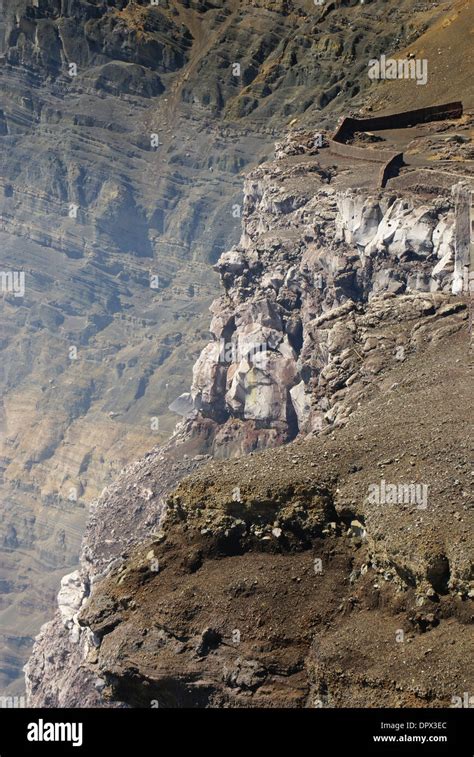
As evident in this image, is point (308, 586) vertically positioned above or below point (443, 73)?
below

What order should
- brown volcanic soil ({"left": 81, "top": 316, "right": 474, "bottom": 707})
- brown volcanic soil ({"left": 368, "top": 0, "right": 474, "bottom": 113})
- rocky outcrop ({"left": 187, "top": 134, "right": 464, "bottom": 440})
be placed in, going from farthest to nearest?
brown volcanic soil ({"left": 368, "top": 0, "right": 474, "bottom": 113})
rocky outcrop ({"left": 187, "top": 134, "right": 464, "bottom": 440})
brown volcanic soil ({"left": 81, "top": 316, "right": 474, "bottom": 707})

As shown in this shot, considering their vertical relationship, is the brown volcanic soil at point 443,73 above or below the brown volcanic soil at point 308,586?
above

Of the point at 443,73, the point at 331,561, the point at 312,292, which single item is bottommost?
the point at 331,561

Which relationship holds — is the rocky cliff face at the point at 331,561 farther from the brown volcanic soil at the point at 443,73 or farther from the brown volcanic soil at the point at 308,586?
the brown volcanic soil at the point at 443,73

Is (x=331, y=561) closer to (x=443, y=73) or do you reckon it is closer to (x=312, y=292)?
(x=312, y=292)

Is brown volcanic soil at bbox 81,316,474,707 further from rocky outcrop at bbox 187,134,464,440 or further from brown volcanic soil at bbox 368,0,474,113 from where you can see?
brown volcanic soil at bbox 368,0,474,113

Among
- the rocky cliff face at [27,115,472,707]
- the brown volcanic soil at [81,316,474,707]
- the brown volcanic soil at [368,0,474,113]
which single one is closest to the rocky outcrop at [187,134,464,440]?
the rocky cliff face at [27,115,472,707]

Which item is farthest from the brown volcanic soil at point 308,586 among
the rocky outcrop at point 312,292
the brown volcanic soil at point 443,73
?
the brown volcanic soil at point 443,73

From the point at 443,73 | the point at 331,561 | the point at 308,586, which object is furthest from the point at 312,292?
the point at 308,586

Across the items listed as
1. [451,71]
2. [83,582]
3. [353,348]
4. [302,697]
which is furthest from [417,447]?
[451,71]
